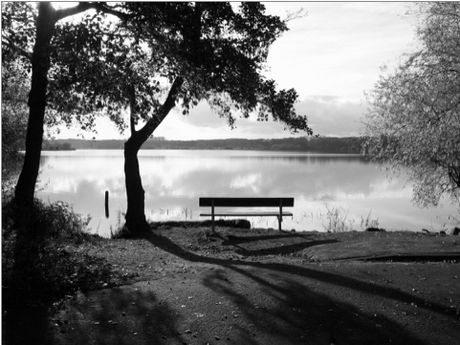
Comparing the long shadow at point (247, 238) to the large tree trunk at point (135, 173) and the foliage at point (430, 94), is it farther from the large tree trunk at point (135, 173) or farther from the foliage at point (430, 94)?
the foliage at point (430, 94)

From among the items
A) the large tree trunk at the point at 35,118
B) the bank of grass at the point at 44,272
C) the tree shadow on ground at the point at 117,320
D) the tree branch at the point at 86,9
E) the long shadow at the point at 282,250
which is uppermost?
the tree branch at the point at 86,9

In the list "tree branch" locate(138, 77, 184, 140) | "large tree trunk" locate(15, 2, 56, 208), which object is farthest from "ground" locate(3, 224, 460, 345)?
"tree branch" locate(138, 77, 184, 140)

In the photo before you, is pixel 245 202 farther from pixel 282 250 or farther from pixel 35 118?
pixel 35 118

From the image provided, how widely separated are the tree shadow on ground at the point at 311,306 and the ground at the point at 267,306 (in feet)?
0.05

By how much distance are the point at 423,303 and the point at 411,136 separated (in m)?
10.7

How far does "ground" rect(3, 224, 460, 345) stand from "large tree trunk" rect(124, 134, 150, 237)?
6.00m

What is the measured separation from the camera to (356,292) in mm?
7793

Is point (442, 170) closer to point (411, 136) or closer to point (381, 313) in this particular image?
point (411, 136)

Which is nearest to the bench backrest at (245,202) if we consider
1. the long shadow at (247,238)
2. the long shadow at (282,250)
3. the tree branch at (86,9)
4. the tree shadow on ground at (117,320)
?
the long shadow at (247,238)

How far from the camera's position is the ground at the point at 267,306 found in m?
6.18

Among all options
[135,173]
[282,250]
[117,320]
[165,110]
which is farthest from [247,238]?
[117,320]

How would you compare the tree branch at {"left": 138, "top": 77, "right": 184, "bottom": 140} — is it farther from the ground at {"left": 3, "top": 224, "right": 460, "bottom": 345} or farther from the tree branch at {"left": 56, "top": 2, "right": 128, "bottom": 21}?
the ground at {"left": 3, "top": 224, "right": 460, "bottom": 345}

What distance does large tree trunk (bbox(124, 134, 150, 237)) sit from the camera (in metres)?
16.9

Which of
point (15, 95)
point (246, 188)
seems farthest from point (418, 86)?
point (246, 188)
